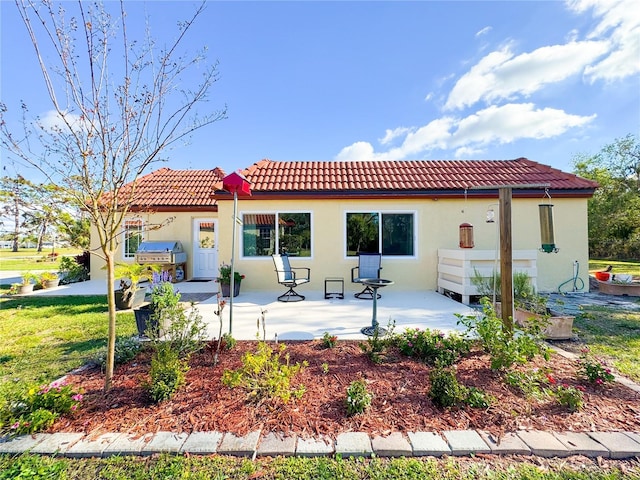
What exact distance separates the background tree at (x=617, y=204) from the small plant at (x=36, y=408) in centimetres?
2457

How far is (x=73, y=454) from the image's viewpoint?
203 centimetres

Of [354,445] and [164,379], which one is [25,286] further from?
[354,445]

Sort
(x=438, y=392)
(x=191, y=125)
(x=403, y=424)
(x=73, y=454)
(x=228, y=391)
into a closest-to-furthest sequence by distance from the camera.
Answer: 1. (x=73, y=454)
2. (x=403, y=424)
3. (x=438, y=392)
4. (x=228, y=391)
5. (x=191, y=125)

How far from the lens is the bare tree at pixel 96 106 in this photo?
2566mm

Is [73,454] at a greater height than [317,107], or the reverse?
[317,107]

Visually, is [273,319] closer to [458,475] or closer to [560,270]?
[458,475]

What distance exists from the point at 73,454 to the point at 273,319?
142 inches

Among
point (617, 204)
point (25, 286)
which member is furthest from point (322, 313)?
point (617, 204)

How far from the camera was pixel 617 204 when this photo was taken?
16.9 meters

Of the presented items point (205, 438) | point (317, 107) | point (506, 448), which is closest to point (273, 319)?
point (205, 438)

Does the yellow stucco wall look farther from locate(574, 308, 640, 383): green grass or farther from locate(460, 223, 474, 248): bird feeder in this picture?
locate(574, 308, 640, 383): green grass

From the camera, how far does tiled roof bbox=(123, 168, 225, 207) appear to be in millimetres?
10812

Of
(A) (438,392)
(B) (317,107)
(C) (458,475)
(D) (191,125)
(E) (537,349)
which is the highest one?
(B) (317,107)

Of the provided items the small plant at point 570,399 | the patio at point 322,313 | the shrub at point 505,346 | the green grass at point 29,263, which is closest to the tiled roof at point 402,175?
the patio at point 322,313
